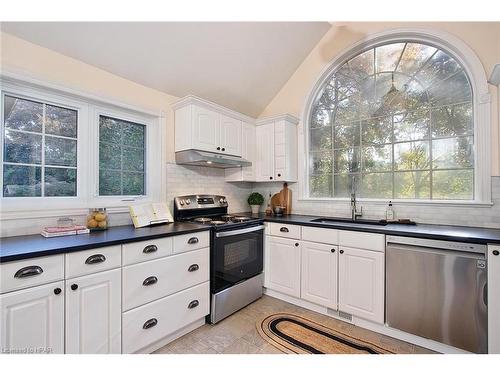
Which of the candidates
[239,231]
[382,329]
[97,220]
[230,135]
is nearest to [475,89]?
[382,329]

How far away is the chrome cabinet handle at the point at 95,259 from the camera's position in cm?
155

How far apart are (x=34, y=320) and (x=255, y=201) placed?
8.66 ft

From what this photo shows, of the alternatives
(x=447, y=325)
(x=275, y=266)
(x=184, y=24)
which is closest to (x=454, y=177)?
(x=447, y=325)

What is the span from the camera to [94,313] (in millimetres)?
1569

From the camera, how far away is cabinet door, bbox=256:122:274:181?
3.35 m

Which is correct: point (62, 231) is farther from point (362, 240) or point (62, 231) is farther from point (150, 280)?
point (362, 240)

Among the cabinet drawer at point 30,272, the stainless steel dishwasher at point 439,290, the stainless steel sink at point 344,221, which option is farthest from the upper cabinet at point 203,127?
the stainless steel dishwasher at point 439,290

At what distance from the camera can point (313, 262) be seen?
99.0 inches

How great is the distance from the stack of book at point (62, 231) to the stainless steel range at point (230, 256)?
97 cm

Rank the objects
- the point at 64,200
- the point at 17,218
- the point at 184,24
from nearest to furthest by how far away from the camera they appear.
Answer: the point at 17,218, the point at 64,200, the point at 184,24

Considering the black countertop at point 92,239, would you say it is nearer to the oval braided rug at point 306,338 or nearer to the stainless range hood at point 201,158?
the stainless range hood at point 201,158

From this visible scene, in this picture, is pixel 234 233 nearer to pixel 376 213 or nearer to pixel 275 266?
pixel 275 266

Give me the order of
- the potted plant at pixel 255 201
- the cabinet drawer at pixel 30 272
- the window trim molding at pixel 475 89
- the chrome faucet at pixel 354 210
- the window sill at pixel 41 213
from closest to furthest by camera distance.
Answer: the cabinet drawer at pixel 30 272, the window sill at pixel 41 213, the window trim molding at pixel 475 89, the chrome faucet at pixel 354 210, the potted plant at pixel 255 201

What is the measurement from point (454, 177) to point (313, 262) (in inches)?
64.0
